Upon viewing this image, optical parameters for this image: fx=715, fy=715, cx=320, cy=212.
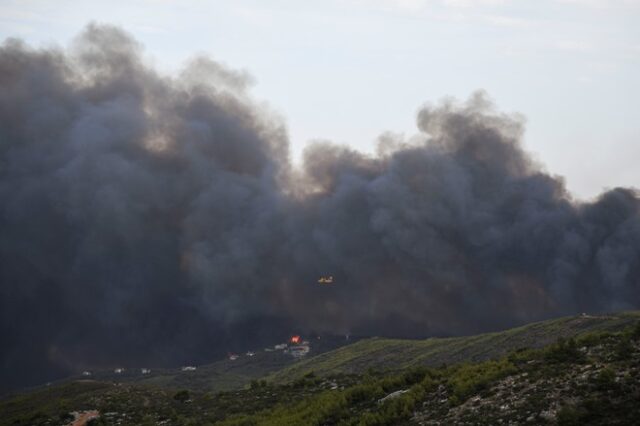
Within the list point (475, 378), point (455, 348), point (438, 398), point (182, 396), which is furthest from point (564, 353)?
point (455, 348)

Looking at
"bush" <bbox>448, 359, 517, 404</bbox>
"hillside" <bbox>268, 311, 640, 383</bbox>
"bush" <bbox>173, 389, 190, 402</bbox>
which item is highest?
"hillside" <bbox>268, 311, 640, 383</bbox>

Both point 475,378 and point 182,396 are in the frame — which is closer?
point 475,378

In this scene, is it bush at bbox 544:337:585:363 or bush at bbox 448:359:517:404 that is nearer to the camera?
bush at bbox 448:359:517:404

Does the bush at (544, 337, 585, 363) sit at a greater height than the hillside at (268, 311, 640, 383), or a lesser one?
lesser

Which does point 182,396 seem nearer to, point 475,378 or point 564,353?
point 475,378

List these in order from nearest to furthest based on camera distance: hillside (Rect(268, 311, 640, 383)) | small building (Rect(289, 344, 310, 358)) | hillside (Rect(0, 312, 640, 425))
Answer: hillside (Rect(0, 312, 640, 425)) < hillside (Rect(268, 311, 640, 383)) < small building (Rect(289, 344, 310, 358))

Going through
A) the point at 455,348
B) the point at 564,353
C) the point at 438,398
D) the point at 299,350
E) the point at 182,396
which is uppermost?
the point at 299,350

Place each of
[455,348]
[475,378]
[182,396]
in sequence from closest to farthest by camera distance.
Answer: [475,378] → [182,396] → [455,348]

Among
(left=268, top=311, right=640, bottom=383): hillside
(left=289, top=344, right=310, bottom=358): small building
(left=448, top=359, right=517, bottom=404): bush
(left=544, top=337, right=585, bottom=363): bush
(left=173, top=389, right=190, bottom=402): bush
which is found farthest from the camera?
(left=289, top=344, right=310, bottom=358): small building

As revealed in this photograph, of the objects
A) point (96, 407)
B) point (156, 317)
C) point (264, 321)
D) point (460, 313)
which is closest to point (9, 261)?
point (156, 317)

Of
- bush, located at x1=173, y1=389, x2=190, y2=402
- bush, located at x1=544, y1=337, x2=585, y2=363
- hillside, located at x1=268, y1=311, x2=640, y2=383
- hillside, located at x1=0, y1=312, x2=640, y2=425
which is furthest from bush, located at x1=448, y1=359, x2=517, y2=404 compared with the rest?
hillside, located at x1=268, y1=311, x2=640, y2=383

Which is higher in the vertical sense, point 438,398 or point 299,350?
point 299,350

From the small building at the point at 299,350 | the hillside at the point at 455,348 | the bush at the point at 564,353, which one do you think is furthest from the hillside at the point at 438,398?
the small building at the point at 299,350

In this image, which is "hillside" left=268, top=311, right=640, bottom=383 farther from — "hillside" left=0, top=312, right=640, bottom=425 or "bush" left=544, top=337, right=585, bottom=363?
"bush" left=544, top=337, right=585, bottom=363
